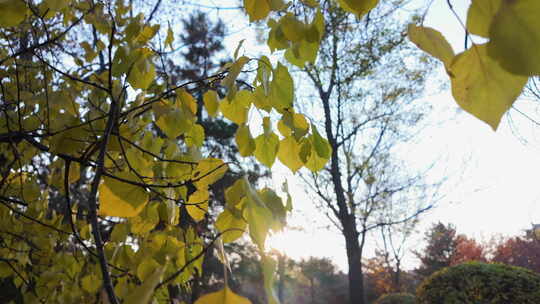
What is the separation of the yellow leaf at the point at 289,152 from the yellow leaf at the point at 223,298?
0.38m

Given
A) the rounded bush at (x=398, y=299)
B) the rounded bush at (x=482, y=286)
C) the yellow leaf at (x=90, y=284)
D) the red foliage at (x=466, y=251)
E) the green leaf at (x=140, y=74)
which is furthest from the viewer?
Answer: the red foliage at (x=466, y=251)

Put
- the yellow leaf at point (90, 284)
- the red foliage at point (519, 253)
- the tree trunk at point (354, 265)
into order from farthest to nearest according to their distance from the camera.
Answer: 1. the red foliage at point (519, 253)
2. the tree trunk at point (354, 265)
3. the yellow leaf at point (90, 284)

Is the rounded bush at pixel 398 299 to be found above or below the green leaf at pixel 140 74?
below

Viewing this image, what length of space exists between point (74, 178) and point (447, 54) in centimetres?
106

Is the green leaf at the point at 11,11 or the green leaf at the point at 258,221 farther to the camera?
the green leaf at the point at 11,11

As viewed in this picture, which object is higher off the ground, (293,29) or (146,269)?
(293,29)

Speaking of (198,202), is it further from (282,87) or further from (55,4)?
(55,4)

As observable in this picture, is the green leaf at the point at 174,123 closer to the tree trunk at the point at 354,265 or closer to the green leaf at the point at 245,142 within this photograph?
the green leaf at the point at 245,142

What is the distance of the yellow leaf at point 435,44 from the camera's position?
34cm

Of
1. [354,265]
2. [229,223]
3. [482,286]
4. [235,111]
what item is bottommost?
[229,223]

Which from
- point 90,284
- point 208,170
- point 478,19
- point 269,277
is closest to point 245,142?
point 208,170

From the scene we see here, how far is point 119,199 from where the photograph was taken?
65 centimetres

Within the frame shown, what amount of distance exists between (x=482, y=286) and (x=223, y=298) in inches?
189

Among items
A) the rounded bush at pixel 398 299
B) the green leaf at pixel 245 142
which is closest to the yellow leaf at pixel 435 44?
the green leaf at pixel 245 142
